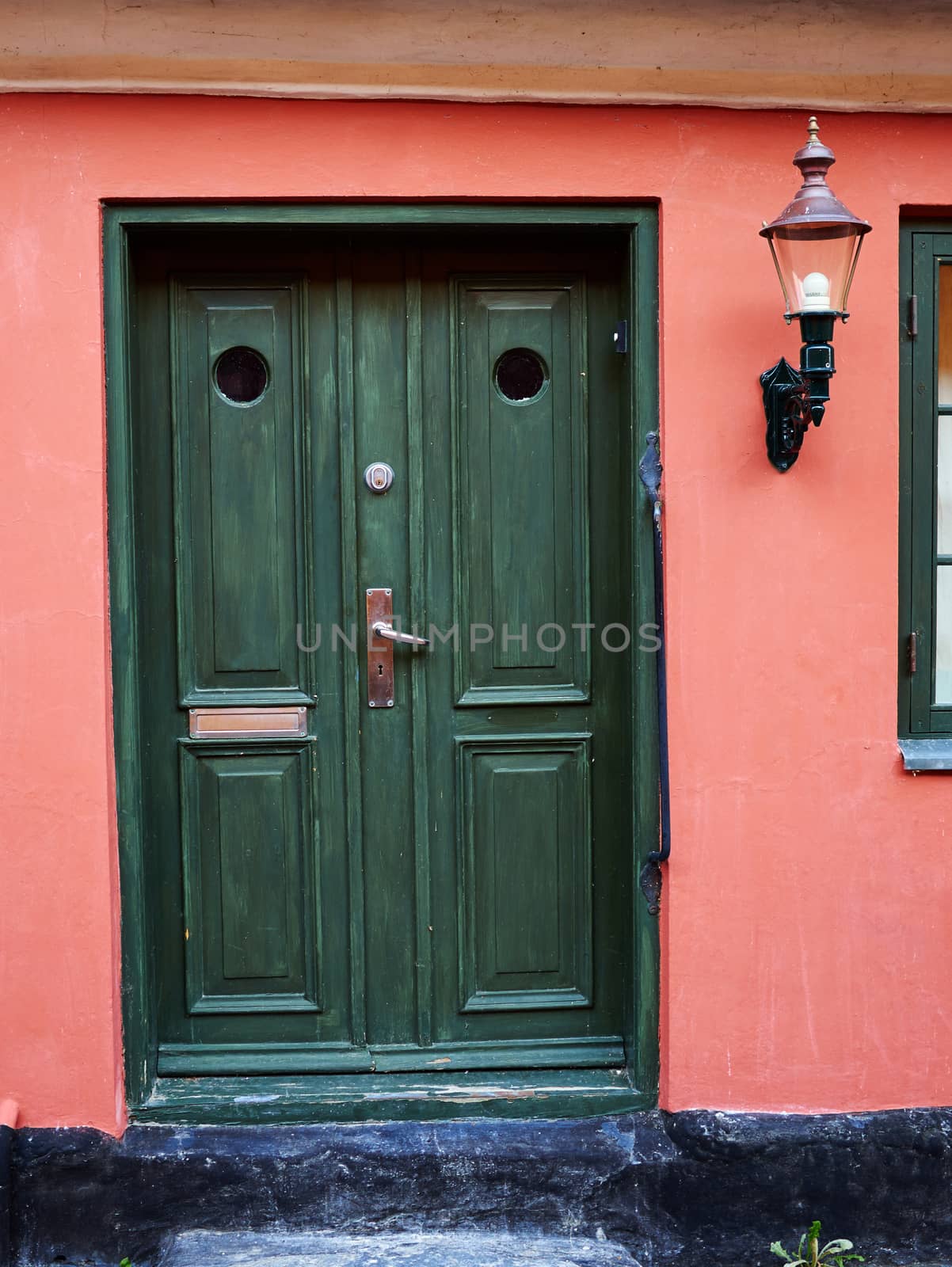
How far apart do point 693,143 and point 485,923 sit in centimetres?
237

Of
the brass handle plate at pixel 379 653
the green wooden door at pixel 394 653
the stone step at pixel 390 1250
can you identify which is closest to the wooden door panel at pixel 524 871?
the green wooden door at pixel 394 653

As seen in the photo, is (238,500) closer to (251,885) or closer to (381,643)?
(381,643)

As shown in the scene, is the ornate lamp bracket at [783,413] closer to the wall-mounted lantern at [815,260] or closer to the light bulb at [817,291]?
the wall-mounted lantern at [815,260]

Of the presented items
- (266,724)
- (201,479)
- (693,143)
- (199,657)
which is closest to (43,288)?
(201,479)

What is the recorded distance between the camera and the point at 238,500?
3434 mm

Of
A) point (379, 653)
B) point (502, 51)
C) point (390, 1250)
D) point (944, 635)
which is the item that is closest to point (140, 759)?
point (379, 653)

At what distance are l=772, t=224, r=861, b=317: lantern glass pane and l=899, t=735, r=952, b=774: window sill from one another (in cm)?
128

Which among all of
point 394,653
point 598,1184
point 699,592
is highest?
point 699,592

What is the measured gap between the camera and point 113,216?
10.5ft

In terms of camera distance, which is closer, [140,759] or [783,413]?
[783,413]

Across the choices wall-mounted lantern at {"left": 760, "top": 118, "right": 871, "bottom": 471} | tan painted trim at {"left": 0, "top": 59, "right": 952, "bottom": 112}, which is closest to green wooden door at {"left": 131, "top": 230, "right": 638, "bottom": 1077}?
tan painted trim at {"left": 0, "top": 59, "right": 952, "bottom": 112}

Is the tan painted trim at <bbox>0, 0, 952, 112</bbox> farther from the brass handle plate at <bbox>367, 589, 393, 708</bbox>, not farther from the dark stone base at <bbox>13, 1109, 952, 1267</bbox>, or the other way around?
the dark stone base at <bbox>13, 1109, 952, 1267</bbox>

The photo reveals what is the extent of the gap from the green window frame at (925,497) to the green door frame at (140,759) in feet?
2.49

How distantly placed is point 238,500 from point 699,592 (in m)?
1.38
